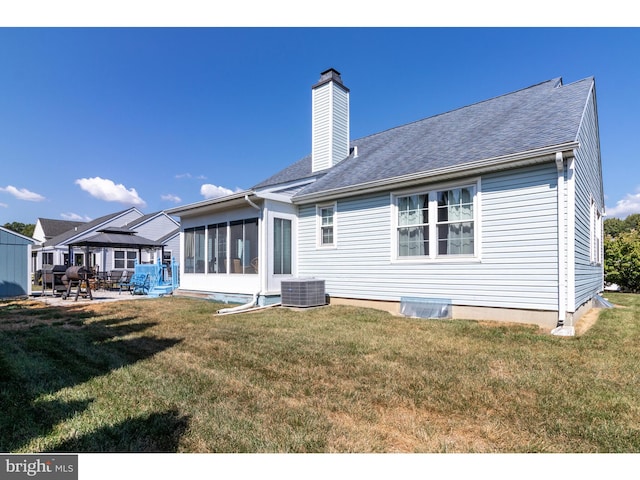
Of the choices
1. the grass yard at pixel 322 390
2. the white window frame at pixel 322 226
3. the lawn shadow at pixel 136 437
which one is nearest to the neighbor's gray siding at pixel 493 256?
→ the white window frame at pixel 322 226

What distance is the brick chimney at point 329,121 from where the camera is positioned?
1209 centimetres

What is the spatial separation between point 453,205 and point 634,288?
13.0m

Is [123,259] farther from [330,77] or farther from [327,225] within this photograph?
[327,225]

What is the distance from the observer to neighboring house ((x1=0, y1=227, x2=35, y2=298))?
1297 cm

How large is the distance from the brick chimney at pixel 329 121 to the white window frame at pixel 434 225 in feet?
15.5

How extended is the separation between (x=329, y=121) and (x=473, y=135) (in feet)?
17.1

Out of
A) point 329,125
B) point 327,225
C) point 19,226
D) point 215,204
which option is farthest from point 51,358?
point 19,226

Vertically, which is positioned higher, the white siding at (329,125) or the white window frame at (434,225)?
the white siding at (329,125)

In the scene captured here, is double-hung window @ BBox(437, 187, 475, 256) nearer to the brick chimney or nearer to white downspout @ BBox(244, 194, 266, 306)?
white downspout @ BBox(244, 194, 266, 306)

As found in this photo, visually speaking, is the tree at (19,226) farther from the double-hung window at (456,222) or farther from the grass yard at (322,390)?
the double-hung window at (456,222)

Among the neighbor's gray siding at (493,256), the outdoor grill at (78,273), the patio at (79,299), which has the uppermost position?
the neighbor's gray siding at (493,256)

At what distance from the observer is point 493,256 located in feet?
21.9

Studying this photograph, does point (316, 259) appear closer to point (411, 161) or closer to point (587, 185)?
point (411, 161)
